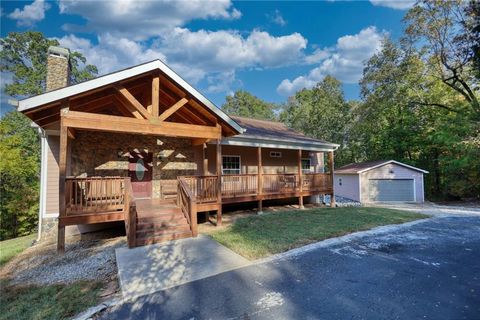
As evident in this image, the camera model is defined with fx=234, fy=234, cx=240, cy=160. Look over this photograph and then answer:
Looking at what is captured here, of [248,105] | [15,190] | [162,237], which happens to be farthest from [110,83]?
[248,105]

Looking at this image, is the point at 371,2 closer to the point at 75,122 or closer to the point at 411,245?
the point at 411,245

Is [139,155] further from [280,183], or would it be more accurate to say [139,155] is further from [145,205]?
[280,183]

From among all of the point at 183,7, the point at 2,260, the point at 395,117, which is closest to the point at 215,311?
the point at 2,260

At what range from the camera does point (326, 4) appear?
53.6 feet

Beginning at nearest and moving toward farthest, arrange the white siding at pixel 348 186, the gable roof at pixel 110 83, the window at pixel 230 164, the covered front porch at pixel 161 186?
the gable roof at pixel 110 83
the covered front porch at pixel 161 186
the window at pixel 230 164
the white siding at pixel 348 186

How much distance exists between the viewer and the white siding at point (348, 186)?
18.0m

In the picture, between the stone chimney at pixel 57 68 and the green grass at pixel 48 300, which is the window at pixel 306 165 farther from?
the stone chimney at pixel 57 68

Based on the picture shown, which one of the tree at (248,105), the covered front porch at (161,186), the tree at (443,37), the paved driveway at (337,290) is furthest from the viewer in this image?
the tree at (248,105)

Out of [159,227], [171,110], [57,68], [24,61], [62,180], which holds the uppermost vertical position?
[24,61]

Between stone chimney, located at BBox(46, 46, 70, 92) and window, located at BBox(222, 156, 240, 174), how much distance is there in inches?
282

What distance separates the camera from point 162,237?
252 inches

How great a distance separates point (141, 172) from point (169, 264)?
540 centimetres

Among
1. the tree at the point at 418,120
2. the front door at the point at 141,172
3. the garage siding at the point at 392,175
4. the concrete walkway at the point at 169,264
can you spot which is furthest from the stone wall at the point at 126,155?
the tree at the point at 418,120

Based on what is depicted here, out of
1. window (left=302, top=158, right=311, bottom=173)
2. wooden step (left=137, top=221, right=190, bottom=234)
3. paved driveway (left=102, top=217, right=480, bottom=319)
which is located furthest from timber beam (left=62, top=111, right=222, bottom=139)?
window (left=302, top=158, right=311, bottom=173)
